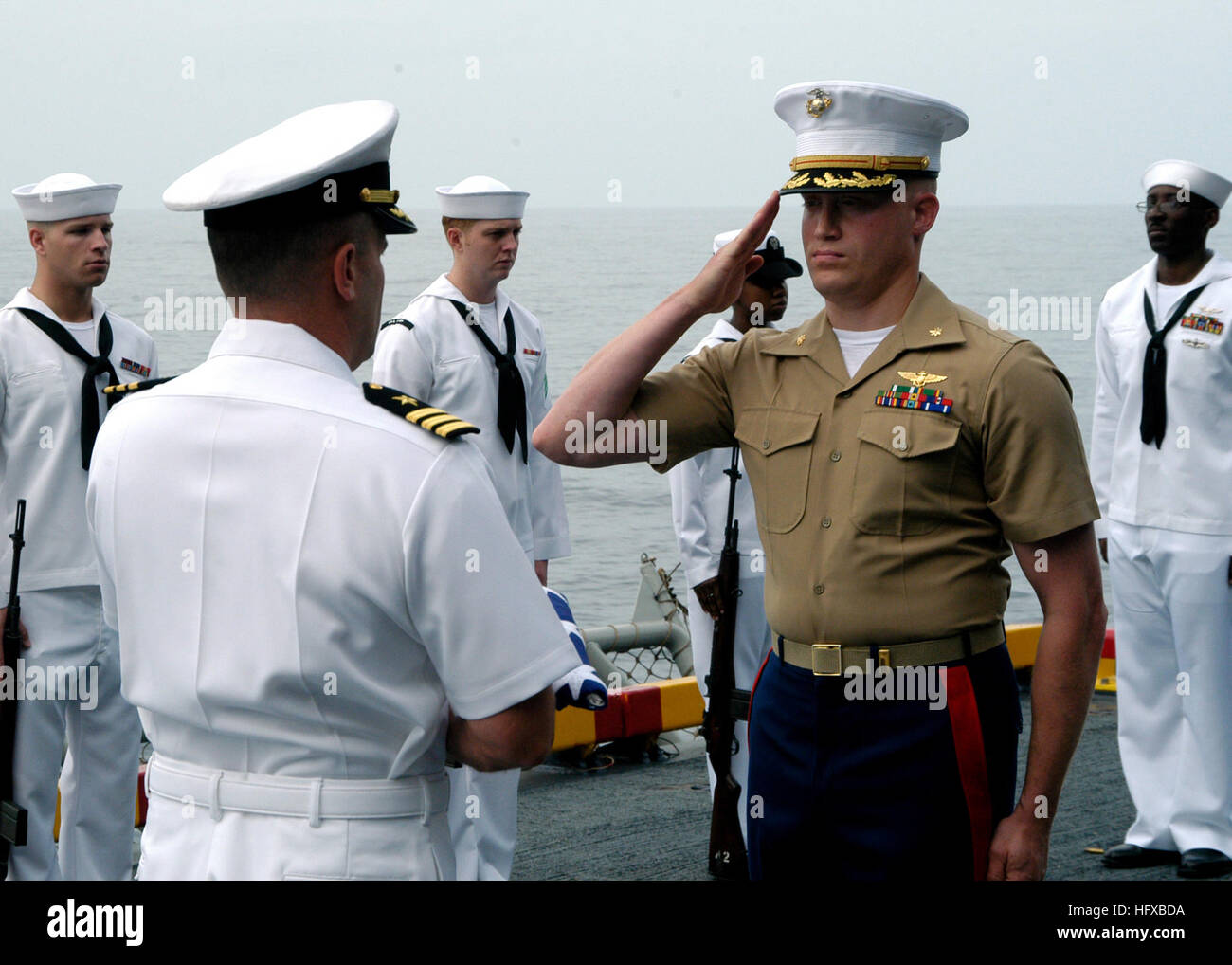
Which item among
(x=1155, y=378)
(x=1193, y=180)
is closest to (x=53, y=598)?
(x=1155, y=378)

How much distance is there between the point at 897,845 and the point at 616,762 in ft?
13.2

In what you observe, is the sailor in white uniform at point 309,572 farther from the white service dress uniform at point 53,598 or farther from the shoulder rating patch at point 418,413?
the white service dress uniform at point 53,598

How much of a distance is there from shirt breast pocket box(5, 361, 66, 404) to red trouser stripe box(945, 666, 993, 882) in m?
3.09

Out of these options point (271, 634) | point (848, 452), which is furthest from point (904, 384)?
point (271, 634)

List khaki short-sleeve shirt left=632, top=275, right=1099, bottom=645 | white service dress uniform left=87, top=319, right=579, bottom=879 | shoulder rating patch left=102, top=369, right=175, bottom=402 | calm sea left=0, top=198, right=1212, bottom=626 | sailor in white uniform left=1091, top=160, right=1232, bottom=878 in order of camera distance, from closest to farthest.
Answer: white service dress uniform left=87, top=319, right=579, bottom=879 → shoulder rating patch left=102, top=369, right=175, bottom=402 → khaki short-sleeve shirt left=632, top=275, right=1099, bottom=645 → sailor in white uniform left=1091, top=160, right=1232, bottom=878 → calm sea left=0, top=198, right=1212, bottom=626

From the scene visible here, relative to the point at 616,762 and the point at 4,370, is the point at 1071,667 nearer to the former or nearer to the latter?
the point at 4,370

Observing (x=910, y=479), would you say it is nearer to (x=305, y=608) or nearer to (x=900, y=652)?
(x=900, y=652)

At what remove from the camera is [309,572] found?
197cm

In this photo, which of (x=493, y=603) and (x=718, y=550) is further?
(x=718, y=550)

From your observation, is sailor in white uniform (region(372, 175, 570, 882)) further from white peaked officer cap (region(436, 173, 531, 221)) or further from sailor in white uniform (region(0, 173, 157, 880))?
sailor in white uniform (region(0, 173, 157, 880))

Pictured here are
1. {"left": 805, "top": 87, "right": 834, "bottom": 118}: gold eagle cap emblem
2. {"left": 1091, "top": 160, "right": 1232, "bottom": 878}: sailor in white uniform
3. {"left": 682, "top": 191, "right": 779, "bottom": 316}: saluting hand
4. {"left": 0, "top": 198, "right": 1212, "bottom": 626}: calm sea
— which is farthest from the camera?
{"left": 0, "top": 198, "right": 1212, "bottom": 626}: calm sea

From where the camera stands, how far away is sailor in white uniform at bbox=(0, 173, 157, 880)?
4602 mm

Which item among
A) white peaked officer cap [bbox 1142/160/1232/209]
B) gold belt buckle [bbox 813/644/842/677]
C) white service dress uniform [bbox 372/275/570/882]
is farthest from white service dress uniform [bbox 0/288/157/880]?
white peaked officer cap [bbox 1142/160/1232/209]

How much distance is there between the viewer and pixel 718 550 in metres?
5.29
